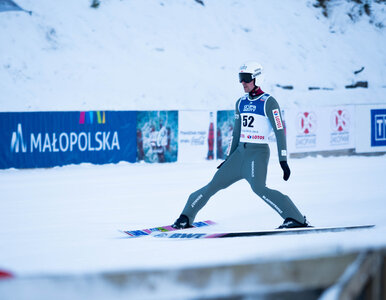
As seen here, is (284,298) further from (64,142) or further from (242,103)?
(64,142)

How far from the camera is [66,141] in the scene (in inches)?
559

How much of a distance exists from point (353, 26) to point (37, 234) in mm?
25023

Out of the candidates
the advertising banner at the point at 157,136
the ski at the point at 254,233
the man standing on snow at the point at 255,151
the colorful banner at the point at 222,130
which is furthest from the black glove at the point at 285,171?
the colorful banner at the point at 222,130

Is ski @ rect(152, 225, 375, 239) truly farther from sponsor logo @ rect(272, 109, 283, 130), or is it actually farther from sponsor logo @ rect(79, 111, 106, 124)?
sponsor logo @ rect(79, 111, 106, 124)

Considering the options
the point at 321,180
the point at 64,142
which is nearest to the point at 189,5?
the point at 64,142

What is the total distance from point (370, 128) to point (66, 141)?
807 centimetres

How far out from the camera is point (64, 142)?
14164 mm

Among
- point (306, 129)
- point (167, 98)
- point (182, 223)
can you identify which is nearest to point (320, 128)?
point (306, 129)

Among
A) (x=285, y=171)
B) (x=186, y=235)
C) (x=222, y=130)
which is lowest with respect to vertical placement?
(x=186, y=235)

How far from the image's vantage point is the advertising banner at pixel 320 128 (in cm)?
1647

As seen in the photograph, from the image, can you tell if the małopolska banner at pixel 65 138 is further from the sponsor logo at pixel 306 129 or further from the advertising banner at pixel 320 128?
the sponsor logo at pixel 306 129

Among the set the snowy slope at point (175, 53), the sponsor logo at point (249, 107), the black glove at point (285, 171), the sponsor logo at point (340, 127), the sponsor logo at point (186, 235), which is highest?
the snowy slope at point (175, 53)

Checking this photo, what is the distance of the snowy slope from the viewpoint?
20.3 meters

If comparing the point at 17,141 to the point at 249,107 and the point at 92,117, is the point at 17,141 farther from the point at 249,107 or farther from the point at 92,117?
the point at 249,107
